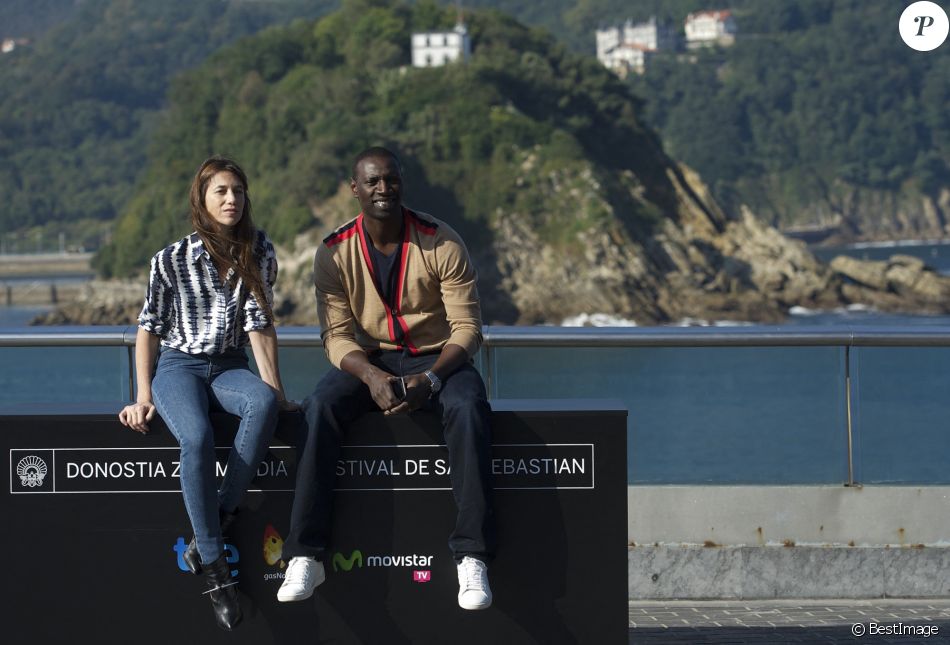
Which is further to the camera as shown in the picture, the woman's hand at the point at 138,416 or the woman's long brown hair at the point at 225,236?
the woman's long brown hair at the point at 225,236

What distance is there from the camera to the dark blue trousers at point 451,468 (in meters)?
4.52

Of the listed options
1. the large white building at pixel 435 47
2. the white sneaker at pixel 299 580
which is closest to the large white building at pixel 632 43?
the large white building at pixel 435 47

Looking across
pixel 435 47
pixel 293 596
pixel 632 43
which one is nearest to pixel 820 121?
pixel 632 43

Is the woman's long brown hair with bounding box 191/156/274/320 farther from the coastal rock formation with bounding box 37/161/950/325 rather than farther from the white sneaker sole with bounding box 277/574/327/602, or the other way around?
the coastal rock formation with bounding box 37/161/950/325

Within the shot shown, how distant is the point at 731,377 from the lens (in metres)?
7.06

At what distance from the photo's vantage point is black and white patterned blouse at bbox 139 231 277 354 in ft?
15.6

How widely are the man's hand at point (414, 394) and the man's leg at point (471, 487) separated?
69mm

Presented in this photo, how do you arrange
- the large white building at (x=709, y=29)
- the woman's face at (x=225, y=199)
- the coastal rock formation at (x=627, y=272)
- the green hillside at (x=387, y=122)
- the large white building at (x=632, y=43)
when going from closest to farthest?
the woman's face at (x=225, y=199), the coastal rock formation at (x=627, y=272), the green hillside at (x=387, y=122), the large white building at (x=632, y=43), the large white building at (x=709, y=29)

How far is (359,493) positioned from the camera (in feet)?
15.4

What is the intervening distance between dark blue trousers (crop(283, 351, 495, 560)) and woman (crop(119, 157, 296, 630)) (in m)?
0.16

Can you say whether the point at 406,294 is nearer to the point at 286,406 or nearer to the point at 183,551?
the point at 286,406

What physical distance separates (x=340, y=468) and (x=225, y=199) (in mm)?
966

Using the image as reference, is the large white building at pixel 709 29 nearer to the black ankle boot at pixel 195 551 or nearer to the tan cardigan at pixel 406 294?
the tan cardigan at pixel 406 294

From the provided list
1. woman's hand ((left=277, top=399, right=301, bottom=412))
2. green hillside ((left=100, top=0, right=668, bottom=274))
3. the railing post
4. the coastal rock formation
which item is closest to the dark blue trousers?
woman's hand ((left=277, top=399, right=301, bottom=412))
